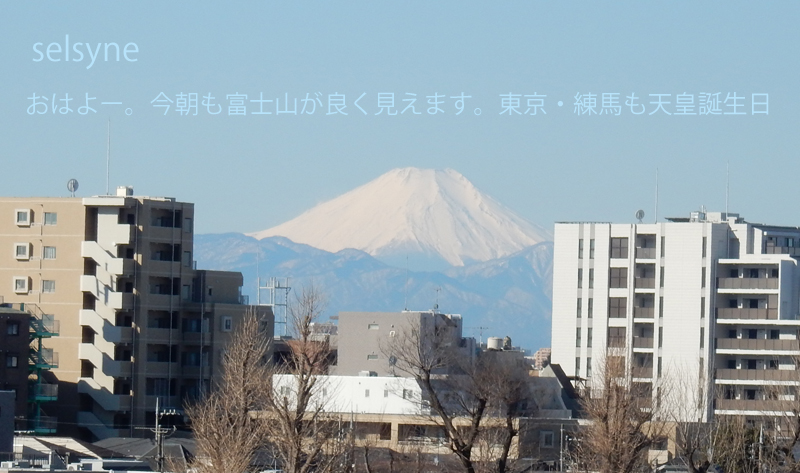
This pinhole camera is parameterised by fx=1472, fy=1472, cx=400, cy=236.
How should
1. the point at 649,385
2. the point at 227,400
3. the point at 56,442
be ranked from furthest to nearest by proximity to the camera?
the point at 649,385 < the point at 56,442 < the point at 227,400

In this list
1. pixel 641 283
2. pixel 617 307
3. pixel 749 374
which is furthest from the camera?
pixel 617 307

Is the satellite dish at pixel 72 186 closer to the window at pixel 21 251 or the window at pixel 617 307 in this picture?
the window at pixel 21 251

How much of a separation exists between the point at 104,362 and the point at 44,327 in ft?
14.1

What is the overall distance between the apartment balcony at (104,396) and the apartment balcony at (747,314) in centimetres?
4232

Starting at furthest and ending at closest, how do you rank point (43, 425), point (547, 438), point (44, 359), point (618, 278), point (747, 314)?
point (618, 278)
point (747, 314)
point (44, 359)
point (547, 438)
point (43, 425)

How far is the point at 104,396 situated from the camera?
9175 centimetres

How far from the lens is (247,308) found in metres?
96.6

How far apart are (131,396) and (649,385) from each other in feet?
106

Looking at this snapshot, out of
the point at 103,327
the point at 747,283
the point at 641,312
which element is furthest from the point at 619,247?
the point at 103,327

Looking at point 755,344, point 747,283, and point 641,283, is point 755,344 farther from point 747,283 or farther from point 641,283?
point 641,283

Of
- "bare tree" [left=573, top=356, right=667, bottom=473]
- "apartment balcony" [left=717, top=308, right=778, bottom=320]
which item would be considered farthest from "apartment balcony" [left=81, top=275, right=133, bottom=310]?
"apartment balcony" [left=717, top=308, right=778, bottom=320]

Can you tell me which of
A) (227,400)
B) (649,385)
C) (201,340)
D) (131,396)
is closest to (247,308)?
(201,340)

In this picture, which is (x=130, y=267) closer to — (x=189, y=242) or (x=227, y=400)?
(x=189, y=242)

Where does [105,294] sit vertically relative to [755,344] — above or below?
above
